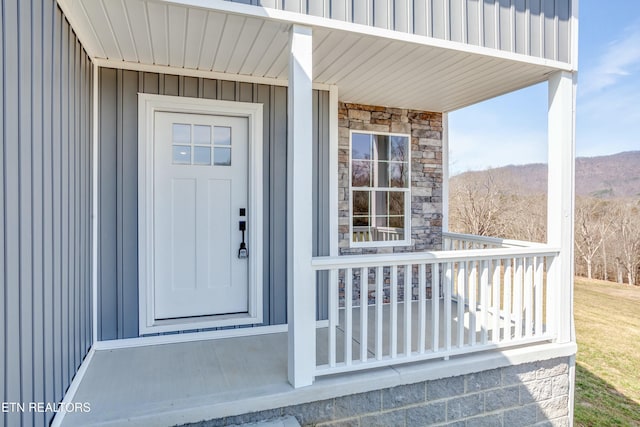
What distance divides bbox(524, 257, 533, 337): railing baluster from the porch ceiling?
1.68 meters

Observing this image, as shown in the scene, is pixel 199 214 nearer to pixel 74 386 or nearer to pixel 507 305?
pixel 74 386

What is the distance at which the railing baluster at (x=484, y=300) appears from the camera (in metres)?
2.96

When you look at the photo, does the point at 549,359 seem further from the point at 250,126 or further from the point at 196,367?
the point at 250,126

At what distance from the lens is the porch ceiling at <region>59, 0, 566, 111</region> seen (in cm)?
234

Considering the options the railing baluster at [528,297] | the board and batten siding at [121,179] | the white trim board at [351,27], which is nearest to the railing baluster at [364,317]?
the railing baluster at [528,297]

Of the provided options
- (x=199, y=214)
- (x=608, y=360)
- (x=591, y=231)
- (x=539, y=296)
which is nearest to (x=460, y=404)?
(x=539, y=296)

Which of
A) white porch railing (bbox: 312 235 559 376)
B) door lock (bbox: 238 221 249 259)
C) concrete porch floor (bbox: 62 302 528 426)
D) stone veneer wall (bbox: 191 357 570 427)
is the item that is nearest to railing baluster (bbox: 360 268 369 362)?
white porch railing (bbox: 312 235 559 376)

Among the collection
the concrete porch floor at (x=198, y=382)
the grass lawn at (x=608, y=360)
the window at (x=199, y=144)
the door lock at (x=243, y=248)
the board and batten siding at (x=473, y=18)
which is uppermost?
the board and batten siding at (x=473, y=18)

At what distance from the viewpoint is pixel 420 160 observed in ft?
16.5

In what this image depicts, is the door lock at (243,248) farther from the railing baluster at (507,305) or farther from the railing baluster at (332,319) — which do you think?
the railing baluster at (507,305)

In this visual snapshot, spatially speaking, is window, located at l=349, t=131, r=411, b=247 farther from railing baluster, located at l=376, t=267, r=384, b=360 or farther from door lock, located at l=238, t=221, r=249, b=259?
railing baluster, located at l=376, t=267, r=384, b=360

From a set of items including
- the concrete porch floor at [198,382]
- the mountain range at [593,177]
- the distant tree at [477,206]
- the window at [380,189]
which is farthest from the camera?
the mountain range at [593,177]

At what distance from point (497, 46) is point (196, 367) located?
132 inches

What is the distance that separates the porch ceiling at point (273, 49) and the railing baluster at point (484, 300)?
169 centimetres
